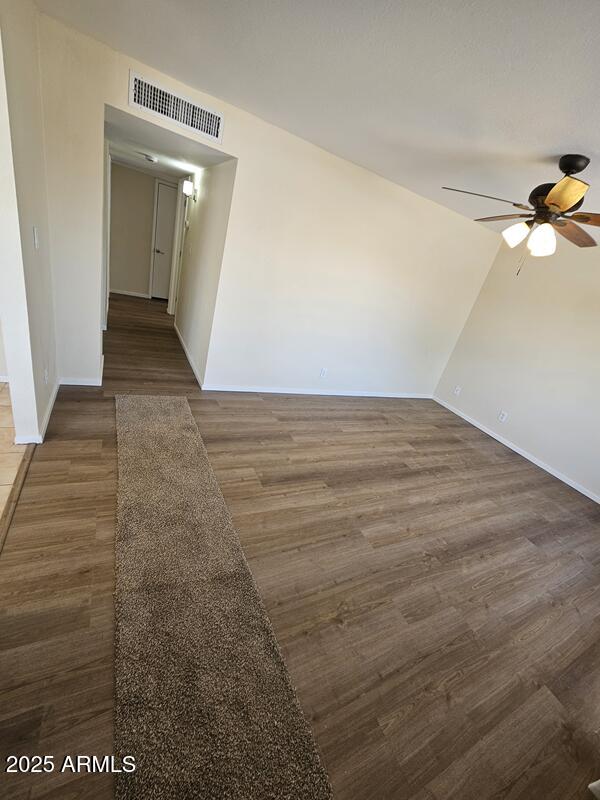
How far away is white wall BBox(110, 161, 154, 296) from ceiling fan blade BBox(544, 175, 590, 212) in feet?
22.3

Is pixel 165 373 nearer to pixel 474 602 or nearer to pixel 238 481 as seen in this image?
pixel 238 481

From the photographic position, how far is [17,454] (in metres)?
2.06

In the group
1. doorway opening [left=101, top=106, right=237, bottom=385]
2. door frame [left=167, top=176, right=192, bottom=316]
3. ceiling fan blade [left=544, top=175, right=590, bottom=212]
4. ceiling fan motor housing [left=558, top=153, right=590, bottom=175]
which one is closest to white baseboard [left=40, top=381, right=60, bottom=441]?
doorway opening [left=101, top=106, right=237, bottom=385]

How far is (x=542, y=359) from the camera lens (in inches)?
152

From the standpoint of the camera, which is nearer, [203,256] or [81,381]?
[81,381]

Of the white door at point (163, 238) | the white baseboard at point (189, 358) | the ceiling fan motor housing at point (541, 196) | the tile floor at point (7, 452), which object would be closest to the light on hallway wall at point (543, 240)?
the ceiling fan motor housing at point (541, 196)

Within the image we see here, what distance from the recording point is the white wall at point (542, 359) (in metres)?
3.50

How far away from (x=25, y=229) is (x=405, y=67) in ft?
7.06

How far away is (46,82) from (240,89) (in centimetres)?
124

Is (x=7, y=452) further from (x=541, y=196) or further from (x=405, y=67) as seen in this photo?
(x=541, y=196)

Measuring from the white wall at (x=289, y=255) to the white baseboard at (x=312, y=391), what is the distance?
0.06m

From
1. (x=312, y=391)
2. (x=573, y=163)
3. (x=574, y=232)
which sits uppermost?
(x=573, y=163)

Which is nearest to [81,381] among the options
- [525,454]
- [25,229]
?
[25,229]

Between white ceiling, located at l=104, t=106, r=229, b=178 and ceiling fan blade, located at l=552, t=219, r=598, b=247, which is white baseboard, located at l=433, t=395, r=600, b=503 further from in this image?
white ceiling, located at l=104, t=106, r=229, b=178
